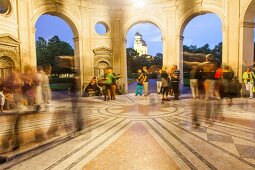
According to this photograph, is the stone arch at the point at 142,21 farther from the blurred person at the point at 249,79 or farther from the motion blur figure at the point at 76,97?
the motion blur figure at the point at 76,97

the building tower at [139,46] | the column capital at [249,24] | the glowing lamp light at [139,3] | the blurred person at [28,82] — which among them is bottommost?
the blurred person at [28,82]

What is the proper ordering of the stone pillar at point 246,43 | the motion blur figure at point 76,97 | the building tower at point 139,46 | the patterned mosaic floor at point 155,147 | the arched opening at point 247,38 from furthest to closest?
the building tower at point 139,46 < the stone pillar at point 246,43 < the arched opening at point 247,38 < the motion blur figure at point 76,97 < the patterned mosaic floor at point 155,147

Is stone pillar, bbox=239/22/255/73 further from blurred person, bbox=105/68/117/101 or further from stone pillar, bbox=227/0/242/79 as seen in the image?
blurred person, bbox=105/68/117/101

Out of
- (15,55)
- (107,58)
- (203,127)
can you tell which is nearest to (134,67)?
(107,58)

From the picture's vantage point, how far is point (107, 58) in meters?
17.6

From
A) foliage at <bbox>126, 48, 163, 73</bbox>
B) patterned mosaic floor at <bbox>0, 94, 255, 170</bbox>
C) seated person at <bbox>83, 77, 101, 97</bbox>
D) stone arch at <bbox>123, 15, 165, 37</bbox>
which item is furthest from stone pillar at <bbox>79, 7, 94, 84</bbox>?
foliage at <bbox>126, 48, 163, 73</bbox>

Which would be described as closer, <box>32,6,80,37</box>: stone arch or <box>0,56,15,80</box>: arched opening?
<box>0,56,15,80</box>: arched opening

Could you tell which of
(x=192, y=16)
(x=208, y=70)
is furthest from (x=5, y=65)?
(x=192, y=16)

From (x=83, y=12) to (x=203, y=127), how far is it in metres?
13.6

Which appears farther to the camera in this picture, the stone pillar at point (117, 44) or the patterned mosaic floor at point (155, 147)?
the stone pillar at point (117, 44)

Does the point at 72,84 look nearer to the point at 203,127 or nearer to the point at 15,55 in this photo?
the point at 203,127

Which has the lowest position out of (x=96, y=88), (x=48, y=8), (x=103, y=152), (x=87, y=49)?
(x=103, y=152)

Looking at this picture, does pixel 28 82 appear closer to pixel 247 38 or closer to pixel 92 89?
pixel 92 89

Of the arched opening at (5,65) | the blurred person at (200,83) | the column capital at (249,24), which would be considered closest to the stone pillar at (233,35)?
the column capital at (249,24)
